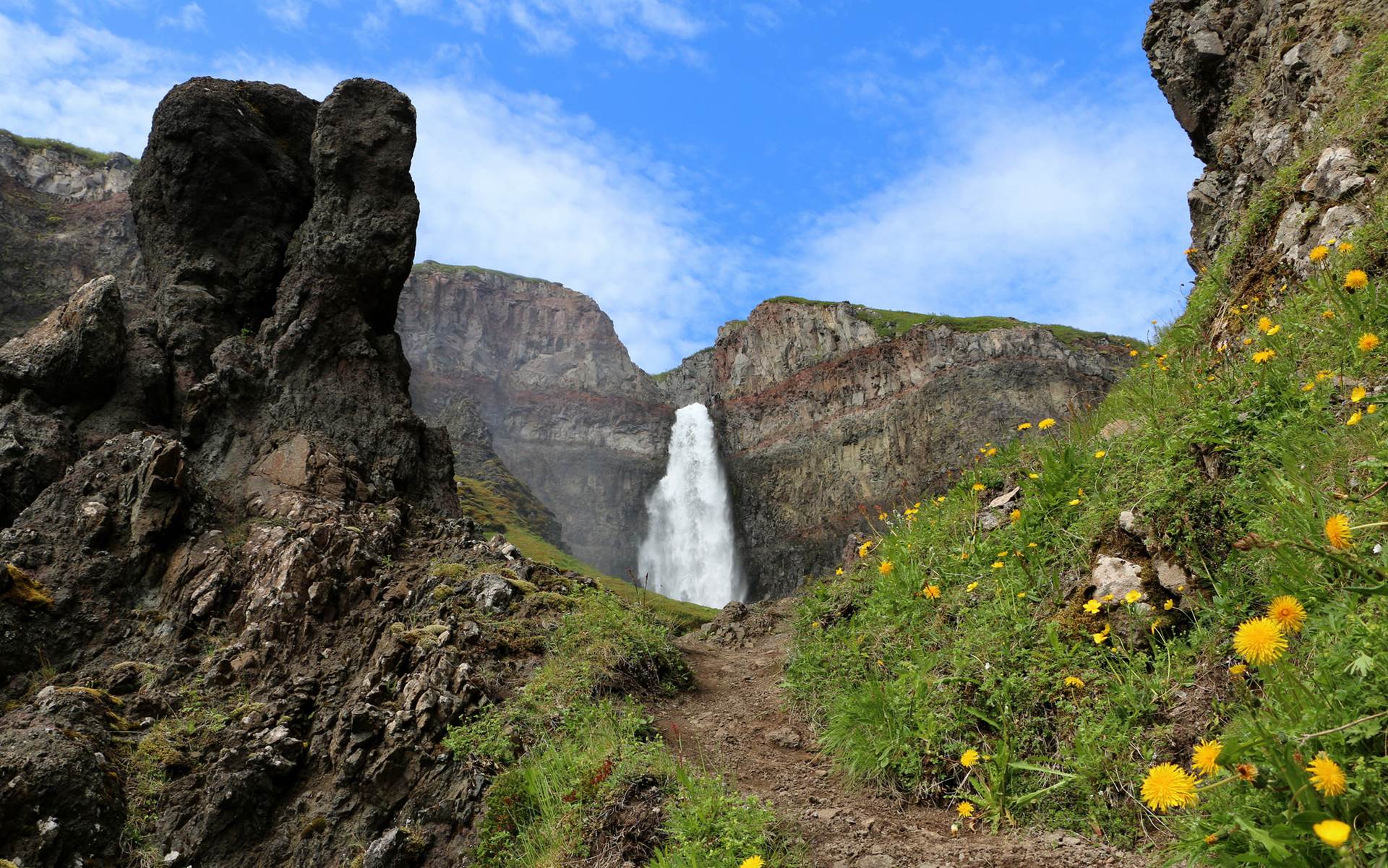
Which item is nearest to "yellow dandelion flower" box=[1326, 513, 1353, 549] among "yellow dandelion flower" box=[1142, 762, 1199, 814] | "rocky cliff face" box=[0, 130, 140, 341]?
"yellow dandelion flower" box=[1142, 762, 1199, 814]

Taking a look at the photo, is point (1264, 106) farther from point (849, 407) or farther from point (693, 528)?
point (693, 528)

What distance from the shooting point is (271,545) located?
437 inches

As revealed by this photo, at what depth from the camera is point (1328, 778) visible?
85.1 inches

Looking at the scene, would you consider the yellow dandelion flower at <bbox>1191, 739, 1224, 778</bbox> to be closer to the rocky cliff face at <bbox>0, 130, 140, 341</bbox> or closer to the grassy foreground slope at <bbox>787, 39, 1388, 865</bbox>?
the grassy foreground slope at <bbox>787, 39, 1388, 865</bbox>

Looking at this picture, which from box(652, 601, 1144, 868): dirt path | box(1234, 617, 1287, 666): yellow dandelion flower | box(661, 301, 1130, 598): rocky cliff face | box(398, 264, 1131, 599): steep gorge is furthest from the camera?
box(398, 264, 1131, 599): steep gorge

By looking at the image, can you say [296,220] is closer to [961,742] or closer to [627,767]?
[627,767]

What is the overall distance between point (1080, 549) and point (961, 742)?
159 cm

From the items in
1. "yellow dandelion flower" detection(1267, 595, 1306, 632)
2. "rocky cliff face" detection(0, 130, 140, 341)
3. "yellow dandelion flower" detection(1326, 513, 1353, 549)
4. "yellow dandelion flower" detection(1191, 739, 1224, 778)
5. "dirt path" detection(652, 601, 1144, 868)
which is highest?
"rocky cliff face" detection(0, 130, 140, 341)

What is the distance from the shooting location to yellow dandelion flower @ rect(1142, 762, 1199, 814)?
101 inches

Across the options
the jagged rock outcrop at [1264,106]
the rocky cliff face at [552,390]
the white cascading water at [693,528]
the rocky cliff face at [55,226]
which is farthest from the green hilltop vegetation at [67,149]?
the jagged rock outcrop at [1264,106]

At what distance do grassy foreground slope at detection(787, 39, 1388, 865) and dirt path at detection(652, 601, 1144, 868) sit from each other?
0.19 meters

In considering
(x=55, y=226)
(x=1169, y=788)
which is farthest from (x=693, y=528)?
(x=1169, y=788)

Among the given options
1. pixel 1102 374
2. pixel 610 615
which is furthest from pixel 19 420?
pixel 1102 374

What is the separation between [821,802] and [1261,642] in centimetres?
311
